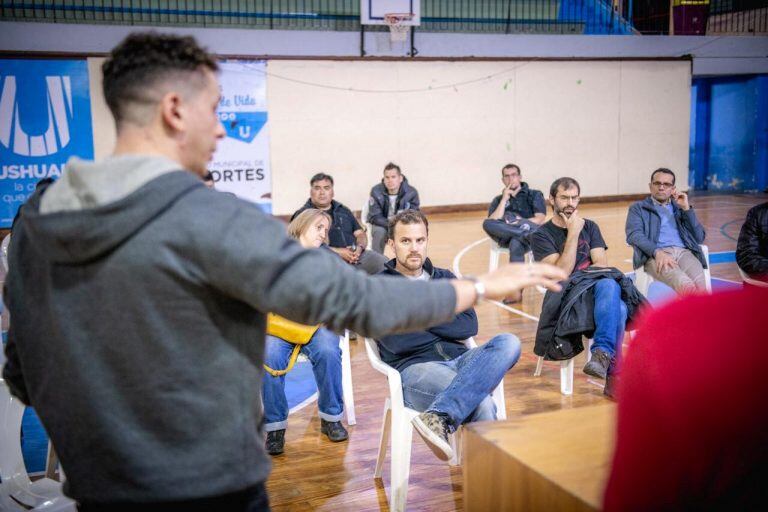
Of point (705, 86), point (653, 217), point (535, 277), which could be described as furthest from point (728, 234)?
point (535, 277)

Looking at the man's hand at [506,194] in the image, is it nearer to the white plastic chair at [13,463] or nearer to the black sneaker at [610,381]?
the black sneaker at [610,381]

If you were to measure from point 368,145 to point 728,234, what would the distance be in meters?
5.91

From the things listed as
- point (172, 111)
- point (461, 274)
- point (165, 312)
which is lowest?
point (461, 274)

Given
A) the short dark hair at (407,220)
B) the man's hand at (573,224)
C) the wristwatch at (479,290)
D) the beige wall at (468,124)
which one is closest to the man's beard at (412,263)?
the short dark hair at (407,220)

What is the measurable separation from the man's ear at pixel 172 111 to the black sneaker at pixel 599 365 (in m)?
3.36

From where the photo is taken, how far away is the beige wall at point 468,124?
12875 mm

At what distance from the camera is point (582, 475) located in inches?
55.5

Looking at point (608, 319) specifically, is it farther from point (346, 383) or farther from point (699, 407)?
point (699, 407)

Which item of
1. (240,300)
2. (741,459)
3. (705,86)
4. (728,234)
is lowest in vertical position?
(728,234)

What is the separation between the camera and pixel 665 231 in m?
5.93

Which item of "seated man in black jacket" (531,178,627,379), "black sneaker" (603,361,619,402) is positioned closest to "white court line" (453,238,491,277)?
"seated man in black jacket" (531,178,627,379)

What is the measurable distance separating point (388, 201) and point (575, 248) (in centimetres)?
354

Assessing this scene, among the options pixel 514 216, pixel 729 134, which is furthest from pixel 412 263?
A: pixel 729 134

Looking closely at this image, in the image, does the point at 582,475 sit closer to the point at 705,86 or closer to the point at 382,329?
the point at 382,329
